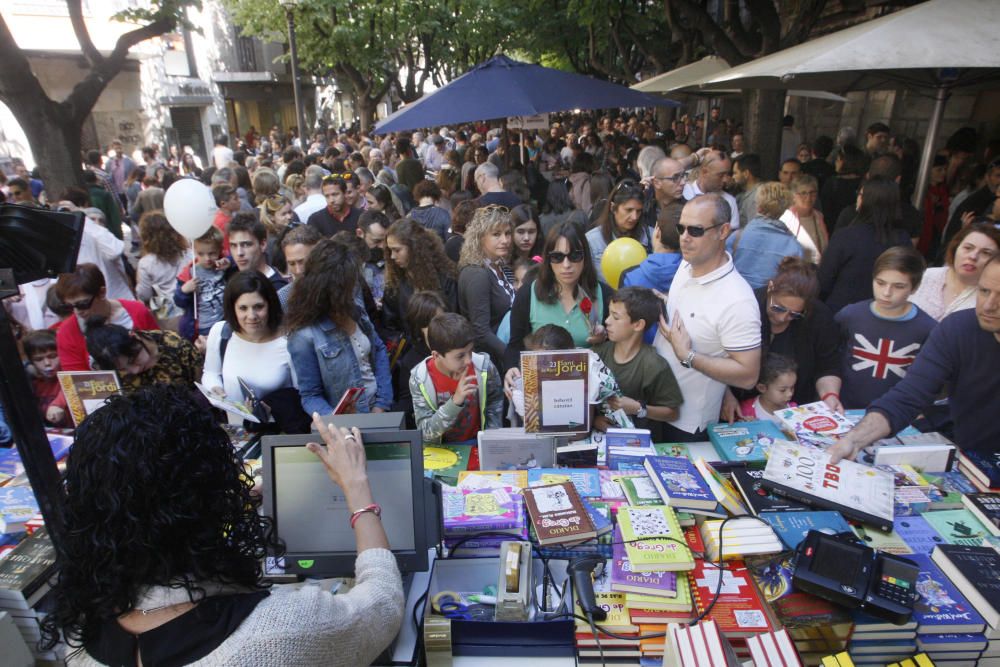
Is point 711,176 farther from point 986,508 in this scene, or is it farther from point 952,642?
point 952,642

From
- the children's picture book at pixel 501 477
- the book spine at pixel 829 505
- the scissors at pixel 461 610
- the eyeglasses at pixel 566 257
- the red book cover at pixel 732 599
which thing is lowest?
the scissors at pixel 461 610

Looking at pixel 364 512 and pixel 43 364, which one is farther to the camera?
pixel 43 364

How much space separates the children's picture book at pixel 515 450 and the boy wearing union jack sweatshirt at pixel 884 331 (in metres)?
1.99

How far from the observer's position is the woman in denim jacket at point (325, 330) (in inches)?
130

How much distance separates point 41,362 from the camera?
3.66m

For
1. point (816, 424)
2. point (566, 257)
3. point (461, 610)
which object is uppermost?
point (566, 257)

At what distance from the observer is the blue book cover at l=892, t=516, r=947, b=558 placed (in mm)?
2145

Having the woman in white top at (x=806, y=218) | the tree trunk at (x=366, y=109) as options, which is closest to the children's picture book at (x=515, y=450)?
the woman in white top at (x=806, y=218)

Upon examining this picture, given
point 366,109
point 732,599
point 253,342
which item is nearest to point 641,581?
point 732,599

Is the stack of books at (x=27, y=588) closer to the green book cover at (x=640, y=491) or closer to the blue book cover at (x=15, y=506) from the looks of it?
the blue book cover at (x=15, y=506)

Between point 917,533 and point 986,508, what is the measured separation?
0.31 meters

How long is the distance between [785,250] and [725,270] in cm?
143

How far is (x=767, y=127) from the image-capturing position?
894cm

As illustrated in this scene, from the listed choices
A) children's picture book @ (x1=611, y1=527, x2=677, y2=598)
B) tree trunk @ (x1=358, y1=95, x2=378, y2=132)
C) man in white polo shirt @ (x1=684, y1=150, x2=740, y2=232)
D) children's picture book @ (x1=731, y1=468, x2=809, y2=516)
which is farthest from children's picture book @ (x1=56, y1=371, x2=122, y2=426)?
tree trunk @ (x1=358, y1=95, x2=378, y2=132)
